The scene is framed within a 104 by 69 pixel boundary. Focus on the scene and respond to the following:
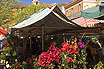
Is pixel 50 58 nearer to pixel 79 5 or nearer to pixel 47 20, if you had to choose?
pixel 47 20

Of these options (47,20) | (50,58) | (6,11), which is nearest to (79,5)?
(6,11)

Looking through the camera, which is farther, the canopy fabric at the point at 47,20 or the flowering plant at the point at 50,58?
the canopy fabric at the point at 47,20

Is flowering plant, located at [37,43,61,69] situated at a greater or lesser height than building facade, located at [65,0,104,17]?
lesser

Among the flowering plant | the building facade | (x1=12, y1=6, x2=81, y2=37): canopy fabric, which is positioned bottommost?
the flowering plant

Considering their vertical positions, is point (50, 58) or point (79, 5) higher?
point (79, 5)

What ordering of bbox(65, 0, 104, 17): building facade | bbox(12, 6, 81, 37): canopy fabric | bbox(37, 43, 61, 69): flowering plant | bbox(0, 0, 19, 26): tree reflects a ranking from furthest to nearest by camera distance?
bbox(65, 0, 104, 17): building facade < bbox(0, 0, 19, 26): tree < bbox(12, 6, 81, 37): canopy fabric < bbox(37, 43, 61, 69): flowering plant

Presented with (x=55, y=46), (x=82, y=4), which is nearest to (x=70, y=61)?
(x=55, y=46)

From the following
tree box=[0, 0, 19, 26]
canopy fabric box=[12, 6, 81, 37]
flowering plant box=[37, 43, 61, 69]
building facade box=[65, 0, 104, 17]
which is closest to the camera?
flowering plant box=[37, 43, 61, 69]

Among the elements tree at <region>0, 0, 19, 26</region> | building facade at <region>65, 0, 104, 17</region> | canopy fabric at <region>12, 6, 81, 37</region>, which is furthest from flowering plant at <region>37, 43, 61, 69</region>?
building facade at <region>65, 0, 104, 17</region>

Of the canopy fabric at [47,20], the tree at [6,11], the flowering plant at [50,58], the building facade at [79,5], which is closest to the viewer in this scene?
the flowering plant at [50,58]

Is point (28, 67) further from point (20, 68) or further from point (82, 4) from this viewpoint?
point (82, 4)

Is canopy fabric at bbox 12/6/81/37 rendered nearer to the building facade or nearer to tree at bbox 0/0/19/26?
tree at bbox 0/0/19/26

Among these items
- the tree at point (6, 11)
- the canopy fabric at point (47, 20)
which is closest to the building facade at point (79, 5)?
the tree at point (6, 11)

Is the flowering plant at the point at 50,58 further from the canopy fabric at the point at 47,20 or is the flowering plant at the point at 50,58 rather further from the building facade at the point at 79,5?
the building facade at the point at 79,5
